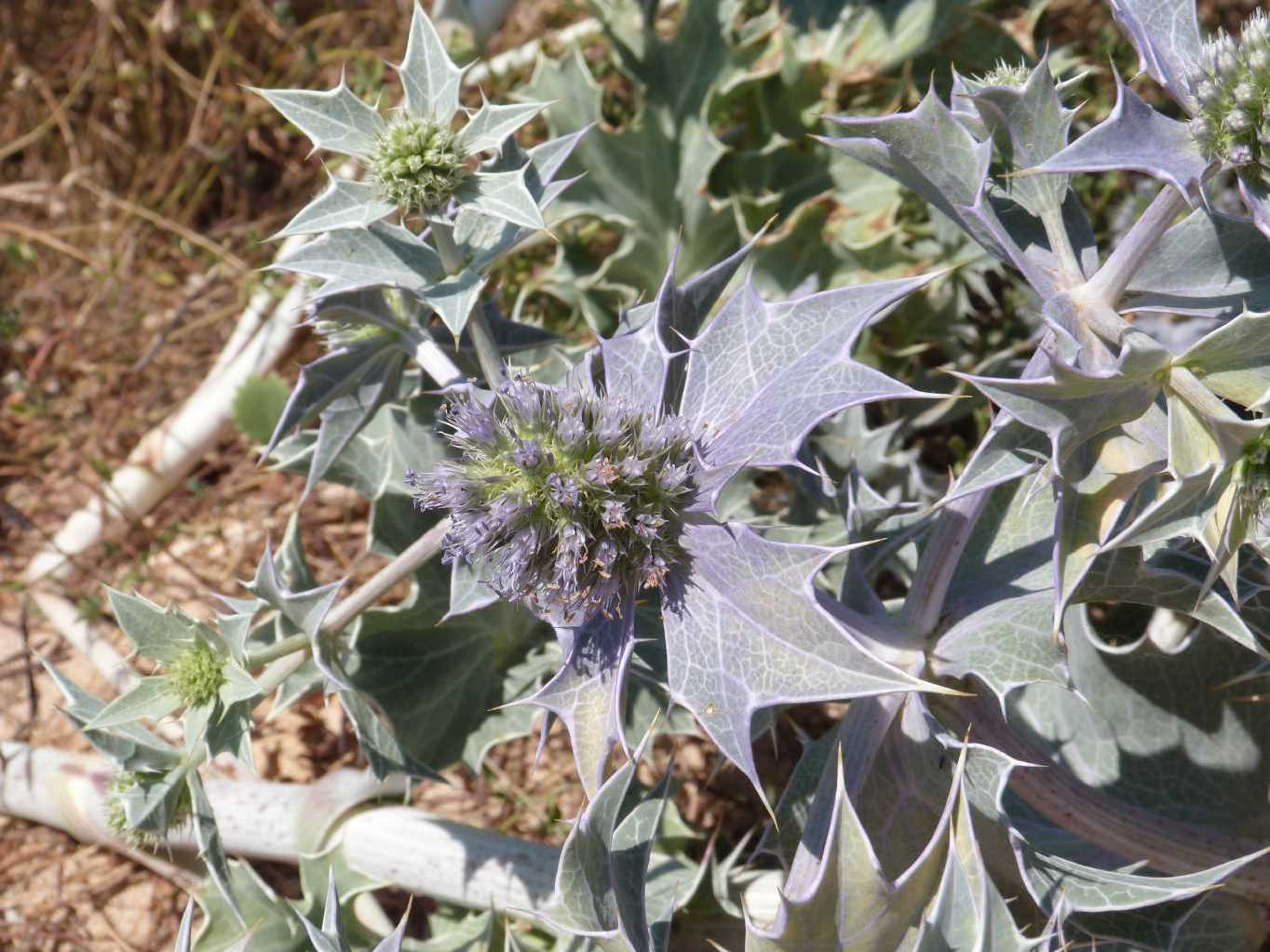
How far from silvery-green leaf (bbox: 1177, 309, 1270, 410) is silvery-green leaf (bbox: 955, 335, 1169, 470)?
35mm

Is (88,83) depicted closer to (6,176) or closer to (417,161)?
(6,176)

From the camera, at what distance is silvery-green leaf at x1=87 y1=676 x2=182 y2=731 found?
119 centimetres

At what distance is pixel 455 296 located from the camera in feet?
3.90

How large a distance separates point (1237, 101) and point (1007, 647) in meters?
0.58

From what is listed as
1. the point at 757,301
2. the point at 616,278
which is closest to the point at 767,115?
the point at 616,278

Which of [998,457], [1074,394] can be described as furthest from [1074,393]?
[998,457]

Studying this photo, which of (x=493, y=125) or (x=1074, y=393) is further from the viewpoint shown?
(x=493, y=125)

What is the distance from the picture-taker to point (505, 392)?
1139 mm

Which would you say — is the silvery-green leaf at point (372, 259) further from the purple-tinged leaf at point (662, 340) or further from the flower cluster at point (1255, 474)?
the flower cluster at point (1255, 474)

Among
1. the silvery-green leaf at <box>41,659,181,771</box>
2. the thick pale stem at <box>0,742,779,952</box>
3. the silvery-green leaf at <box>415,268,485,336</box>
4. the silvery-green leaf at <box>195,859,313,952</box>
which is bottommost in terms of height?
the thick pale stem at <box>0,742,779,952</box>

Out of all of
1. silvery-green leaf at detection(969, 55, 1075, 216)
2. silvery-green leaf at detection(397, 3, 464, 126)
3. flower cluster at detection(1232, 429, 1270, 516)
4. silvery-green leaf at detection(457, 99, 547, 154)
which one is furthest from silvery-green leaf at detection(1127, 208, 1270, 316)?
silvery-green leaf at detection(397, 3, 464, 126)

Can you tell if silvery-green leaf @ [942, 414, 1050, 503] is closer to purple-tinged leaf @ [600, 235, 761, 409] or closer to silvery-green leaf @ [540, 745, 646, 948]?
purple-tinged leaf @ [600, 235, 761, 409]

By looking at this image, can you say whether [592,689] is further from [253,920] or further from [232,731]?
[253,920]

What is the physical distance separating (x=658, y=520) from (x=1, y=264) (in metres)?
2.29
